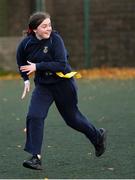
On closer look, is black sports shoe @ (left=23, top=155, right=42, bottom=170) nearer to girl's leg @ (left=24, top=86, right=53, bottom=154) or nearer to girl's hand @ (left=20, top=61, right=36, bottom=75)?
girl's leg @ (left=24, top=86, right=53, bottom=154)

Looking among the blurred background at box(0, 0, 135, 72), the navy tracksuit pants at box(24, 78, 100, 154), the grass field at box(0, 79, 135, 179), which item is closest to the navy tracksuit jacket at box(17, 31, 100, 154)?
the navy tracksuit pants at box(24, 78, 100, 154)

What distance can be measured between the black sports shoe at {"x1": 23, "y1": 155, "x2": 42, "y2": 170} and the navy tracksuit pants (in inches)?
2.9

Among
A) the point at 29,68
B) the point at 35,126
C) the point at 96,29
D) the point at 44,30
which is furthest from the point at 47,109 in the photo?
the point at 96,29

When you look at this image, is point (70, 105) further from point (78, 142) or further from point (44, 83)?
point (78, 142)

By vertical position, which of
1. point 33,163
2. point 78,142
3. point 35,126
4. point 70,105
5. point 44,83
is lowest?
point 78,142

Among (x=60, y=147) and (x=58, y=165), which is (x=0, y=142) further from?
(x=58, y=165)

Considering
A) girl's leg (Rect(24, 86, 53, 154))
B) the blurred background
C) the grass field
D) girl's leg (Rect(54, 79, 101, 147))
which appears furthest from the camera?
the blurred background

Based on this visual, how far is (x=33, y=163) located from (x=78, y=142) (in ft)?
6.07

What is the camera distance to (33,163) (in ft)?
22.6

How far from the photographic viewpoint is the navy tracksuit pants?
6.99m

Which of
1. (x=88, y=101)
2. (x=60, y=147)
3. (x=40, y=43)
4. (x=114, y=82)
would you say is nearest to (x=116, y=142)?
(x=60, y=147)

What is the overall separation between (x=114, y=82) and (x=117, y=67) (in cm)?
256

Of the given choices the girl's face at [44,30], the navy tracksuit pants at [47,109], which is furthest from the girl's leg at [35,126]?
the girl's face at [44,30]

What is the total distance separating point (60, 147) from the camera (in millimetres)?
8250
